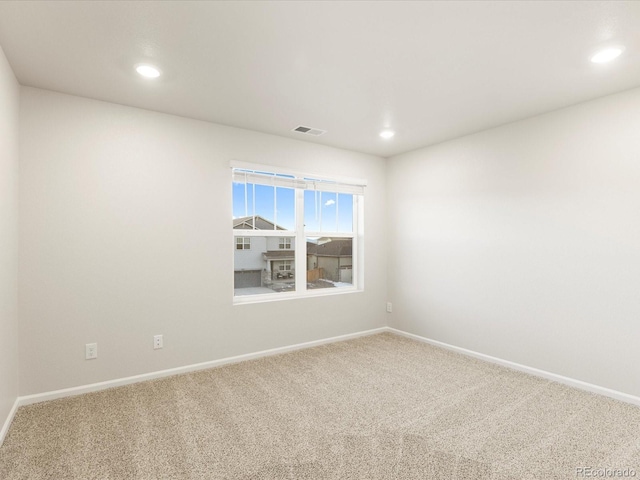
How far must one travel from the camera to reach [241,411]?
2.47 m

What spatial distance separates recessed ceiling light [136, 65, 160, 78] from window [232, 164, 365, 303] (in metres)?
1.23

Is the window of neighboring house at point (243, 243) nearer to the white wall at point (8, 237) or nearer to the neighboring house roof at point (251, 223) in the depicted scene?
the neighboring house roof at point (251, 223)

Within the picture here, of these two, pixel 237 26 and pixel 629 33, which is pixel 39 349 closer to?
pixel 237 26

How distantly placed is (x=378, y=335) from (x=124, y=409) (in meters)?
3.03

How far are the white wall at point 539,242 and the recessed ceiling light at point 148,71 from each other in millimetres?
3112

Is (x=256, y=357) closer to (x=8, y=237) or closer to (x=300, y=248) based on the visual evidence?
(x=300, y=248)

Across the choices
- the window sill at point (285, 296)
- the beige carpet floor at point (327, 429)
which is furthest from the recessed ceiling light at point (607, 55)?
the window sill at point (285, 296)

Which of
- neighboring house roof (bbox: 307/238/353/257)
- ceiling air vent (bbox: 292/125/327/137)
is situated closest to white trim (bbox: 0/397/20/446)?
neighboring house roof (bbox: 307/238/353/257)

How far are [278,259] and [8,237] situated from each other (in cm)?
241

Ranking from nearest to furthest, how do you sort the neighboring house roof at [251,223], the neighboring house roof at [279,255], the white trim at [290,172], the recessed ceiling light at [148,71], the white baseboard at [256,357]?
the recessed ceiling light at [148,71], the white baseboard at [256,357], the white trim at [290,172], the neighboring house roof at [251,223], the neighboring house roof at [279,255]

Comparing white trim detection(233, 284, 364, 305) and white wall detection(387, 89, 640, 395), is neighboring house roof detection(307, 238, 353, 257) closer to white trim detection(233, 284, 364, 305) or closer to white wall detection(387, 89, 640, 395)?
white trim detection(233, 284, 364, 305)

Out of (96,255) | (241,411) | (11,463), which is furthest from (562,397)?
(96,255)

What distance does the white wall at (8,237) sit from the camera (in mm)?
2123

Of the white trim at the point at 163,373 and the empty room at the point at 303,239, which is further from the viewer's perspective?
the white trim at the point at 163,373
